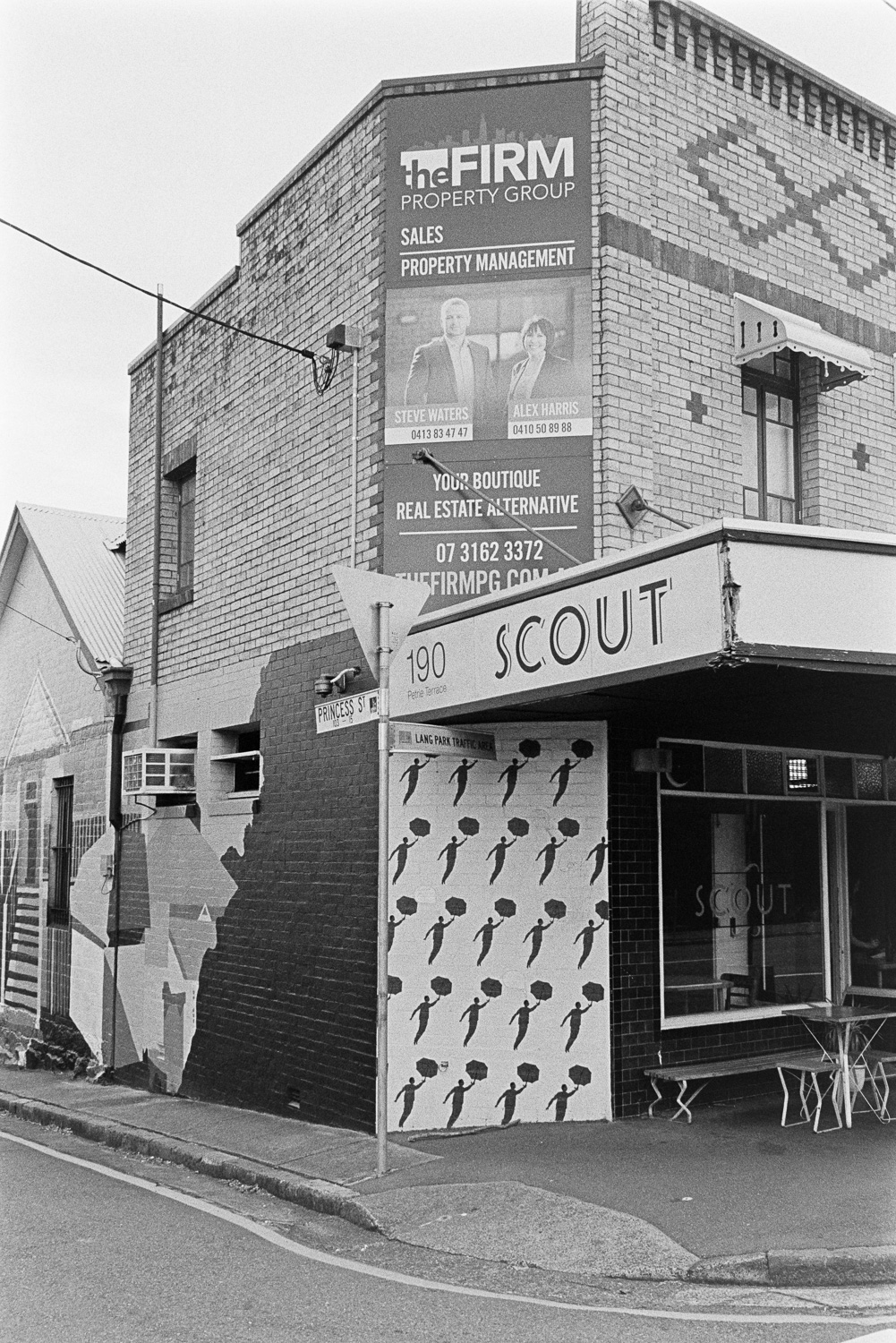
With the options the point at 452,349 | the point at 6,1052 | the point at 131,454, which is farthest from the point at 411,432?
the point at 6,1052

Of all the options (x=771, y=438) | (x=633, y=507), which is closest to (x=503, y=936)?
(x=633, y=507)

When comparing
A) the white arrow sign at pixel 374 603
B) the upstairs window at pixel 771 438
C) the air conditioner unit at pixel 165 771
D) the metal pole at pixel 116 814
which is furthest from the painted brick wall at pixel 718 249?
the metal pole at pixel 116 814

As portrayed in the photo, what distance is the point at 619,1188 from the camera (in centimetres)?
736

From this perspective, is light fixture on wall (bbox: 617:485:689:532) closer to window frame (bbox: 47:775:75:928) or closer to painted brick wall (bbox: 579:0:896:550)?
painted brick wall (bbox: 579:0:896:550)

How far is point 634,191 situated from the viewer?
9984 mm

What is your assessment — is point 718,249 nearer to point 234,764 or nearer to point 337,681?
Result: point 337,681

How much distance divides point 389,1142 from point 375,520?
4.56 m

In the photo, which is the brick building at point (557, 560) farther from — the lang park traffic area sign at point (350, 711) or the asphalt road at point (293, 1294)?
the asphalt road at point (293, 1294)

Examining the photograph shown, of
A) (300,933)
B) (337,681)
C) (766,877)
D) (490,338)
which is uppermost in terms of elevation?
(490,338)

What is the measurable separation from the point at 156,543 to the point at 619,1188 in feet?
29.7

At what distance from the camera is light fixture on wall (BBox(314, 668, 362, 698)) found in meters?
10.2

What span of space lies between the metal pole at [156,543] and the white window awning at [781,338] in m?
6.63

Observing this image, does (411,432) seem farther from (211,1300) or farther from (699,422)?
(211,1300)

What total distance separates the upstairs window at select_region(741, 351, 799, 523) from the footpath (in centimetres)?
478
